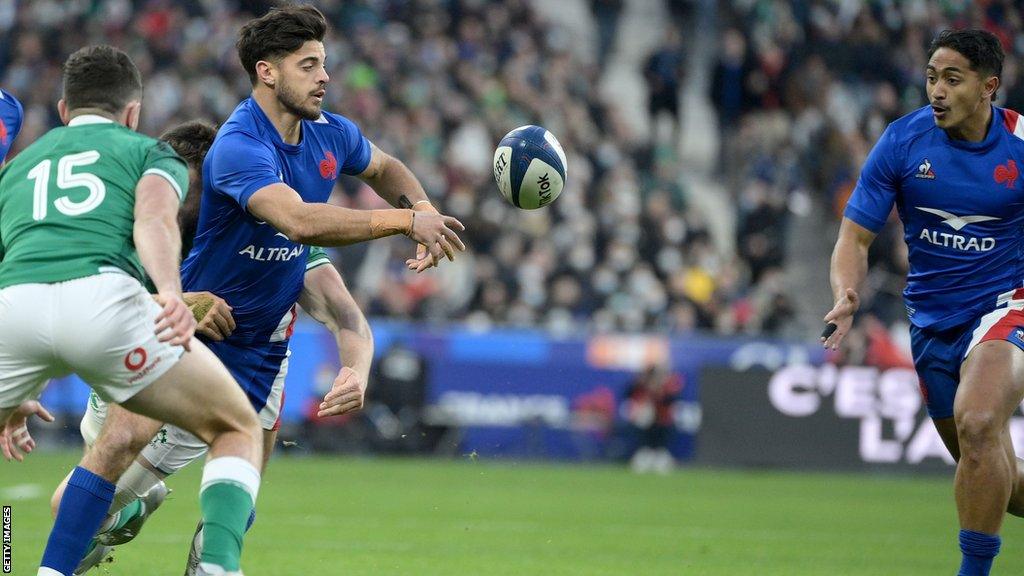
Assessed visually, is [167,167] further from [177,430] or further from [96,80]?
[177,430]

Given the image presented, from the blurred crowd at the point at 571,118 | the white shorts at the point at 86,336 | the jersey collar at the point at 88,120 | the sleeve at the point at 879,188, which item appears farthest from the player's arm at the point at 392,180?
the blurred crowd at the point at 571,118

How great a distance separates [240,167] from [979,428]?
350 cm

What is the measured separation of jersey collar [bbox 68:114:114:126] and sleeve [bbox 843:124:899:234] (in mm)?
3718

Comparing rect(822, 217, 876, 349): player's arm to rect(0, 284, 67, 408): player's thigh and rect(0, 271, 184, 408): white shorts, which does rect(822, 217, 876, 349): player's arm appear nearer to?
rect(0, 271, 184, 408): white shorts

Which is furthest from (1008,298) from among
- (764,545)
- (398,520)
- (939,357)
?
(398,520)

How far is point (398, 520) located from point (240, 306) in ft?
15.4

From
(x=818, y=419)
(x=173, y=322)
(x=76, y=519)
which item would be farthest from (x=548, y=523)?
(x=173, y=322)

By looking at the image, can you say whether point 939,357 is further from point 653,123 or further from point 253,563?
point 653,123

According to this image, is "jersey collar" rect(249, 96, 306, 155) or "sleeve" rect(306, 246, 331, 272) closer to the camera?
"jersey collar" rect(249, 96, 306, 155)

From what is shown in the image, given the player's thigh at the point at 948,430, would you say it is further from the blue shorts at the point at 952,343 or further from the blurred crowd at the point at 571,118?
the blurred crowd at the point at 571,118

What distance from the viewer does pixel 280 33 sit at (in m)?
6.36

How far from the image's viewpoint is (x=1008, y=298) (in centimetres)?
695

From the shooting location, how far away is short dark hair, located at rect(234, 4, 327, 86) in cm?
637

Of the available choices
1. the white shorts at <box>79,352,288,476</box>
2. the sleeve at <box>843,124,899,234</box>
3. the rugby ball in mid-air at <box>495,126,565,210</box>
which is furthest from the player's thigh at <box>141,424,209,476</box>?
the sleeve at <box>843,124,899,234</box>
